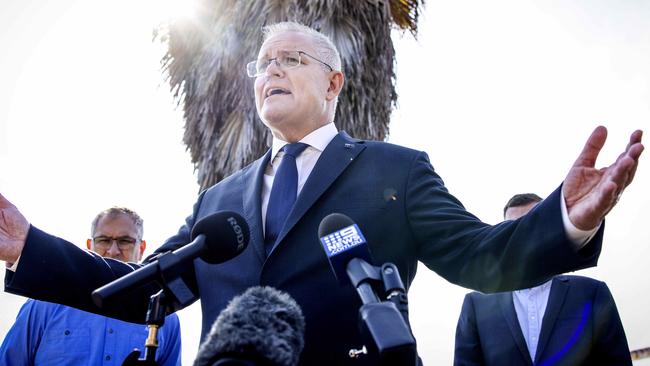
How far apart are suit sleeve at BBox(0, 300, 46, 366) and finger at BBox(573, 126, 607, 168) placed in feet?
12.3

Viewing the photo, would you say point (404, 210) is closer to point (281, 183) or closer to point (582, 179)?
point (281, 183)

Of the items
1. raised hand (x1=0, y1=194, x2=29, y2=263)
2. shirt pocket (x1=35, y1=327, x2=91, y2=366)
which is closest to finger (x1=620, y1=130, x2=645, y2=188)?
raised hand (x1=0, y1=194, x2=29, y2=263)

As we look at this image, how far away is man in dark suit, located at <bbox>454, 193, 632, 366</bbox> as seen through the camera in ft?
15.0

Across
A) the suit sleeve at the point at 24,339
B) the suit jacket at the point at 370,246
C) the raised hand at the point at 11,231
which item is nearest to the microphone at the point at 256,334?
the suit jacket at the point at 370,246

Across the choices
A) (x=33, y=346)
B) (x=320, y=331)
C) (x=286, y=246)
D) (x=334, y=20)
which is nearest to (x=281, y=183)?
(x=286, y=246)

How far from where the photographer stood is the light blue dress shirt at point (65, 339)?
4383mm

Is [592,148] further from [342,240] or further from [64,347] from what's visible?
[64,347]

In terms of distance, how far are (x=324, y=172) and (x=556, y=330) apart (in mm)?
2811

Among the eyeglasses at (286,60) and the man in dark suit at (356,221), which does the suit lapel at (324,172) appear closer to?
the man in dark suit at (356,221)

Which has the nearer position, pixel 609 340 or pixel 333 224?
pixel 333 224

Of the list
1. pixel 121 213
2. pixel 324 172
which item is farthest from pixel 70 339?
pixel 324 172

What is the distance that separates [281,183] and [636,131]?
1324 mm

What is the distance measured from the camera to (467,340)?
498cm

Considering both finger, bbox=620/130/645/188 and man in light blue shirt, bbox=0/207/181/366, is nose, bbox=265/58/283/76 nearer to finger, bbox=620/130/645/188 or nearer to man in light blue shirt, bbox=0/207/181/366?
finger, bbox=620/130/645/188
